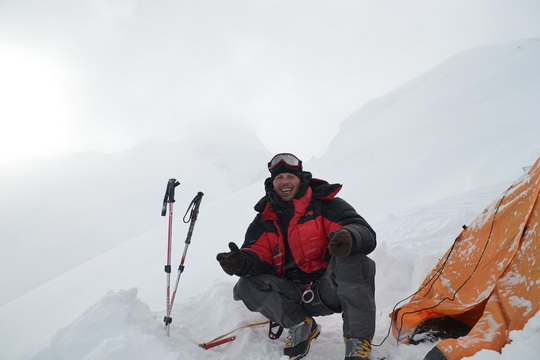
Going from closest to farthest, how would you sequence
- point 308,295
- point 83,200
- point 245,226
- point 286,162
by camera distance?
point 308,295
point 286,162
point 245,226
point 83,200

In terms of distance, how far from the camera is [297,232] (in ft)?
7.56

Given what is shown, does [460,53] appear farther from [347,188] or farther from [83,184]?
[83,184]

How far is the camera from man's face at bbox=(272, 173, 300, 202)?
248 cm

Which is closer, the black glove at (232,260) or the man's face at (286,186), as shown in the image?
the black glove at (232,260)

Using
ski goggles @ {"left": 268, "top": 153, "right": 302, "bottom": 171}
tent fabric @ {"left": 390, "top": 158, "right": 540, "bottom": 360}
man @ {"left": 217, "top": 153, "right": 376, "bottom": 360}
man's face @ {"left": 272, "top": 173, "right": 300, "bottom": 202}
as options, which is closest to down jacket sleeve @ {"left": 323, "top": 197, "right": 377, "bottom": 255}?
man @ {"left": 217, "top": 153, "right": 376, "bottom": 360}

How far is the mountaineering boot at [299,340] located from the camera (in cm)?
203

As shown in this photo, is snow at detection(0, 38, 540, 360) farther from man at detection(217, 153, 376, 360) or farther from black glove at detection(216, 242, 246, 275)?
black glove at detection(216, 242, 246, 275)

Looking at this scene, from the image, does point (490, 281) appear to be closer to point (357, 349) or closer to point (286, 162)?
point (357, 349)

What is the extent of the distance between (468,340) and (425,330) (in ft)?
2.40

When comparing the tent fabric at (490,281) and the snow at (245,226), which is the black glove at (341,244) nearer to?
the tent fabric at (490,281)

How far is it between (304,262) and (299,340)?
1.72 feet

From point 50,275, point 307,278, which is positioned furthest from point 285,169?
point 50,275

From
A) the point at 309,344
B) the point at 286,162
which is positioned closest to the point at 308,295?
the point at 309,344

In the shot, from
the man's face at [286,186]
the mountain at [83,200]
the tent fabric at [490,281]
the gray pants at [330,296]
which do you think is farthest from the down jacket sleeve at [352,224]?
the mountain at [83,200]
